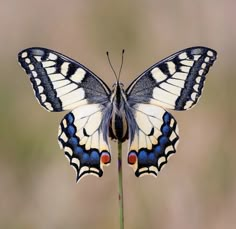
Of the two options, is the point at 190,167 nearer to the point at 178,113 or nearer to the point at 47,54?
the point at 178,113

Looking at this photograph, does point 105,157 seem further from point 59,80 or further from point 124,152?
point 124,152

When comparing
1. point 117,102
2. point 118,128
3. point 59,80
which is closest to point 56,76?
point 59,80

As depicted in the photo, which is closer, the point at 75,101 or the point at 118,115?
the point at 118,115

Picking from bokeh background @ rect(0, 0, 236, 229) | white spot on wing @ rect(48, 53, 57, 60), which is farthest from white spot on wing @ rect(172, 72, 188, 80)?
bokeh background @ rect(0, 0, 236, 229)

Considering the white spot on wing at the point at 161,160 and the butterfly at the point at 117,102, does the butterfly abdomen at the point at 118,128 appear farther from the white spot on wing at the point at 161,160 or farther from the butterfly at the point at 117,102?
the white spot on wing at the point at 161,160

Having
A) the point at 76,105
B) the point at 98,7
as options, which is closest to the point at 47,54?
the point at 76,105
